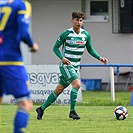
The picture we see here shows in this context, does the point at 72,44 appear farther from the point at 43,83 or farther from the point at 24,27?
the point at 43,83

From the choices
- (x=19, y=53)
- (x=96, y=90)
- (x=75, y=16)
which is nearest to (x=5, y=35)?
(x=19, y=53)

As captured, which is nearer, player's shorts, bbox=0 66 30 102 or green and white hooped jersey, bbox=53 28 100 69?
player's shorts, bbox=0 66 30 102

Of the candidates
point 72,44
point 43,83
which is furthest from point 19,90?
point 43,83

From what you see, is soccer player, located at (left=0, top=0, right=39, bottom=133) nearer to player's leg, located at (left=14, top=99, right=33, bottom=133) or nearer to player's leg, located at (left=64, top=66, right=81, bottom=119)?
player's leg, located at (left=14, top=99, right=33, bottom=133)

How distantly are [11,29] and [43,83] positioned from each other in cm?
960

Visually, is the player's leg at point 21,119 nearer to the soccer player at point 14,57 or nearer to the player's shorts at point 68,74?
the soccer player at point 14,57

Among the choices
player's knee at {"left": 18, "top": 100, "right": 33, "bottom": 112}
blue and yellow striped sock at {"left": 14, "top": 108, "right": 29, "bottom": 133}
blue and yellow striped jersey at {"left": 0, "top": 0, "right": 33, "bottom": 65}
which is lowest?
blue and yellow striped sock at {"left": 14, "top": 108, "right": 29, "bottom": 133}

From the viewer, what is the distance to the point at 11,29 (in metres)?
7.89

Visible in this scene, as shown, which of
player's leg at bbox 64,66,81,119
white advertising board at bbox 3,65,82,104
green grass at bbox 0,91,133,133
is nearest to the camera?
green grass at bbox 0,91,133,133

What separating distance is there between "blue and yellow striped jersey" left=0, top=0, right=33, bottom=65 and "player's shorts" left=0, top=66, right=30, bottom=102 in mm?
81

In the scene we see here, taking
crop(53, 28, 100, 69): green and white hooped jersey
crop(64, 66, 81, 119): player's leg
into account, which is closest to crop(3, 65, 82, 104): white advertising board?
crop(64, 66, 81, 119): player's leg

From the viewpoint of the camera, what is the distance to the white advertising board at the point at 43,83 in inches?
682

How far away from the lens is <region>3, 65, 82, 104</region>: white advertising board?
17.3 meters

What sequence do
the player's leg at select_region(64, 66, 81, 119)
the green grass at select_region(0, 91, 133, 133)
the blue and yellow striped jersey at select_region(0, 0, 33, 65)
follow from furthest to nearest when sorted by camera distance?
1. the player's leg at select_region(64, 66, 81, 119)
2. the green grass at select_region(0, 91, 133, 133)
3. the blue and yellow striped jersey at select_region(0, 0, 33, 65)
